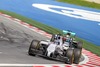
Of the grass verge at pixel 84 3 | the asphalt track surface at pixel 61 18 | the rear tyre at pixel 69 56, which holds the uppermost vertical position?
the grass verge at pixel 84 3

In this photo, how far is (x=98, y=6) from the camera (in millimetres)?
30938

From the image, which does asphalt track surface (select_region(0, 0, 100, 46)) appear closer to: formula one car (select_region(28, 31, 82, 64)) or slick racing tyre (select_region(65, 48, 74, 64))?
formula one car (select_region(28, 31, 82, 64))

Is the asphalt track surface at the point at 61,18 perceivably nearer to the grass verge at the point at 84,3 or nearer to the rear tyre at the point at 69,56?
the grass verge at the point at 84,3

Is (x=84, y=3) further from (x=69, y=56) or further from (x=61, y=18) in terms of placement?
(x=69, y=56)

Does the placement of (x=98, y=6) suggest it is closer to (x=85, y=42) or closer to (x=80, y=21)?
(x=80, y=21)

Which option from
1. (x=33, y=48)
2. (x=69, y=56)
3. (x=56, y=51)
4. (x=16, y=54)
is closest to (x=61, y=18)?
(x=56, y=51)

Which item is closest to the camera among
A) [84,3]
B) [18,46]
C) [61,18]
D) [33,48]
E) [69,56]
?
[69,56]

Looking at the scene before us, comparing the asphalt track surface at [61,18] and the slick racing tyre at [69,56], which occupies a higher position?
the asphalt track surface at [61,18]

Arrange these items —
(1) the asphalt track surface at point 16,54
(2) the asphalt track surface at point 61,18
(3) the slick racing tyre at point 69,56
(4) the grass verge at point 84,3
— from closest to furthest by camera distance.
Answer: (1) the asphalt track surface at point 16,54, (3) the slick racing tyre at point 69,56, (2) the asphalt track surface at point 61,18, (4) the grass verge at point 84,3

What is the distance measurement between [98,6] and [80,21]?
325 inches

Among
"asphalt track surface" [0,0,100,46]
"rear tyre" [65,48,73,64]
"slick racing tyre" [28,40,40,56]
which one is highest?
"asphalt track surface" [0,0,100,46]

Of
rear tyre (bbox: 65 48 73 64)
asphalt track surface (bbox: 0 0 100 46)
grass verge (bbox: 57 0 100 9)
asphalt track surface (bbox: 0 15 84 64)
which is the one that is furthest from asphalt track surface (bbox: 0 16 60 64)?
grass verge (bbox: 57 0 100 9)

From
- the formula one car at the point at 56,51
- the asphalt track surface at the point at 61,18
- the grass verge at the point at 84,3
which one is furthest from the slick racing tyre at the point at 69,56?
the grass verge at the point at 84,3

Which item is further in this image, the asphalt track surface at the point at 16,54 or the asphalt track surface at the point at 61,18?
the asphalt track surface at the point at 61,18
